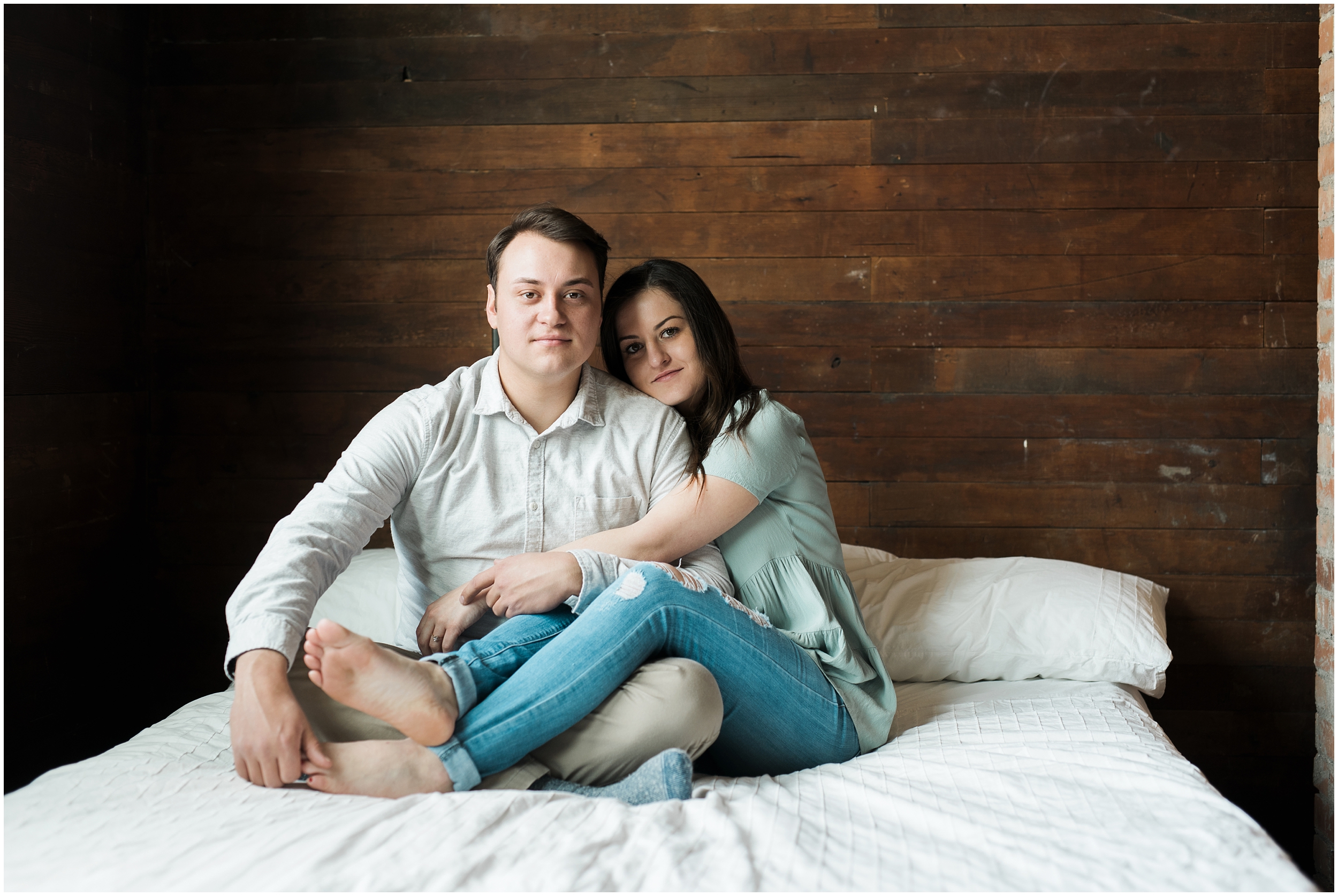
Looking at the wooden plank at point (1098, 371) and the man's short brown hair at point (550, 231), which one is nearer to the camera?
the man's short brown hair at point (550, 231)

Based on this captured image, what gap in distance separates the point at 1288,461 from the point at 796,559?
1.39 m

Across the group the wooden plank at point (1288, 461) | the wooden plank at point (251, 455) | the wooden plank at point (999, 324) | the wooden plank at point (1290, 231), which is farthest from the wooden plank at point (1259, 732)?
the wooden plank at point (251, 455)

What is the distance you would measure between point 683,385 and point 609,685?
2.12 feet

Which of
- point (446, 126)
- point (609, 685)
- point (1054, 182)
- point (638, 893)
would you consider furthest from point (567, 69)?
point (638, 893)

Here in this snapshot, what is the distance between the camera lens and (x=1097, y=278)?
211cm

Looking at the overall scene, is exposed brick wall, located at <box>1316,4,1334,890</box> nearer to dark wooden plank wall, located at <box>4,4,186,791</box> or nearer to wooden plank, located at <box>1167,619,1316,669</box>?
wooden plank, located at <box>1167,619,1316,669</box>

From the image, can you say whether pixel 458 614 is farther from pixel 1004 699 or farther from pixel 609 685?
pixel 1004 699

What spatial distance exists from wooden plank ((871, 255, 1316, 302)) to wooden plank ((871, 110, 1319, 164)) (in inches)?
9.1

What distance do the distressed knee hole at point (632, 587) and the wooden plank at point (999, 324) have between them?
110 centimetres

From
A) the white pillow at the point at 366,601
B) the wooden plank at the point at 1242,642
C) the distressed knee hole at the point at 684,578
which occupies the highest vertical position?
the distressed knee hole at the point at 684,578

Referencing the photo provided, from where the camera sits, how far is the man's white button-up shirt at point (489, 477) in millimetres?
1399

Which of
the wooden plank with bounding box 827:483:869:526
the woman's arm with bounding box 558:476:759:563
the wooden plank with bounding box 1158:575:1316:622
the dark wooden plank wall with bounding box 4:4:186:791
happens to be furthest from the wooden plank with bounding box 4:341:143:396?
the wooden plank with bounding box 1158:575:1316:622

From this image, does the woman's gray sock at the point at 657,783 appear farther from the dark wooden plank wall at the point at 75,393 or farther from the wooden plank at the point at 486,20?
the wooden plank at the point at 486,20

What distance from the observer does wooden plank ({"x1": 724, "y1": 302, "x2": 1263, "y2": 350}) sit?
2094mm
